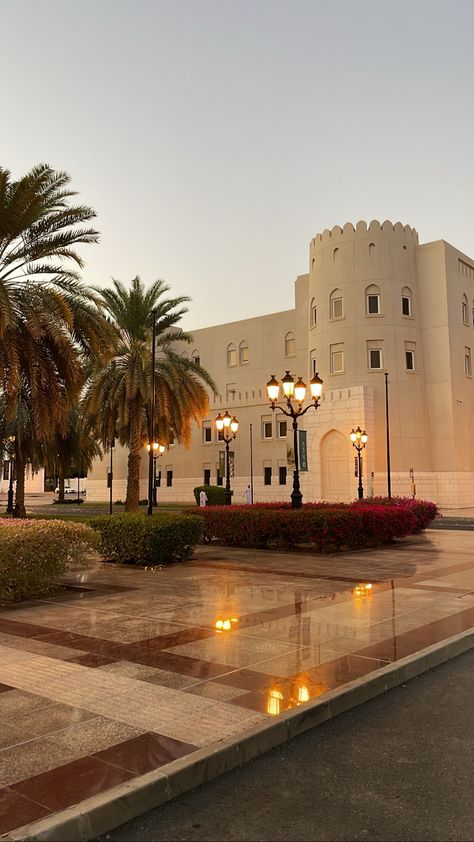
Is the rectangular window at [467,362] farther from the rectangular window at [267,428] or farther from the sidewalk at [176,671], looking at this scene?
the sidewalk at [176,671]

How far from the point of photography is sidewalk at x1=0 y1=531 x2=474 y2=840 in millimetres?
3844

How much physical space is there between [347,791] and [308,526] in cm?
1380

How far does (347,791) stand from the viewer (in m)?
3.87

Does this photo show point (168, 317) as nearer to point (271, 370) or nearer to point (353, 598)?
point (353, 598)

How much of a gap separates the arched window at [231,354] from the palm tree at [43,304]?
4627 centimetres

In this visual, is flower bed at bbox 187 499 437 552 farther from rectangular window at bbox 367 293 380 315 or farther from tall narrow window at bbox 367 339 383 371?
rectangular window at bbox 367 293 380 315

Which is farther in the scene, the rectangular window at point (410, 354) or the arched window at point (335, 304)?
the arched window at point (335, 304)

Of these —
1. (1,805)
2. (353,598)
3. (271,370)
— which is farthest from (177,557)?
(271,370)

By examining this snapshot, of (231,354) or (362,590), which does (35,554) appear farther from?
(231,354)

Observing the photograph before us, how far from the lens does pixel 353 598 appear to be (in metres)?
10.4

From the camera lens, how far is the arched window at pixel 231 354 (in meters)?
64.0

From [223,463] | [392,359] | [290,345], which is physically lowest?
[223,463]

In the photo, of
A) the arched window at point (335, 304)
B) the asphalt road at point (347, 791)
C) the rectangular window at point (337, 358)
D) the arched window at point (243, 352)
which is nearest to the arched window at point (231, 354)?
the arched window at point (243, 352)

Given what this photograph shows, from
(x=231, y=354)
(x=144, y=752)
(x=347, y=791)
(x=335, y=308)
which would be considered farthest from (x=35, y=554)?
(x=231, y=354)
